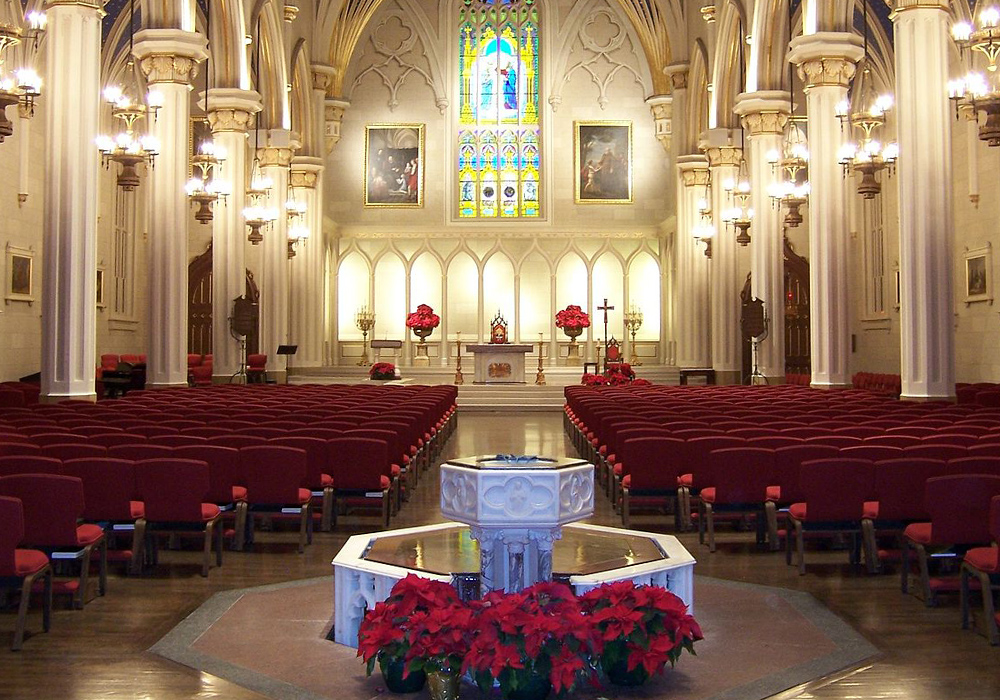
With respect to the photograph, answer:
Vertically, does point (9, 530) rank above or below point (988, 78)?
below

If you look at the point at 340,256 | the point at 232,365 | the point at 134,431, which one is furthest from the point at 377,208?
the point at 134,431

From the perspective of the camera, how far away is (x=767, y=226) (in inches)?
930

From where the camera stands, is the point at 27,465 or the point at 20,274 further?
the point at 20,274

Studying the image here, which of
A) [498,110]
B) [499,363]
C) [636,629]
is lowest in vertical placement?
[636,629]

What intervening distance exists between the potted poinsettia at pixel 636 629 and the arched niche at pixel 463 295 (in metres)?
32.1

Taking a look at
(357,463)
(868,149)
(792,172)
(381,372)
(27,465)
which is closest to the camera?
(27,465)

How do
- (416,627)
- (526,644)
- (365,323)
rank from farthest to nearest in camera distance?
1. (365,323)
2. (416,627)
3. (526,644)

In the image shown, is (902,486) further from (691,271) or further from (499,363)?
(691,271)

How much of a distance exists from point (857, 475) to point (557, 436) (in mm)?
12066

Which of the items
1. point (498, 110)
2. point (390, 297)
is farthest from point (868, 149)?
point (390, 297)

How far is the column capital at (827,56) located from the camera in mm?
→ 19031

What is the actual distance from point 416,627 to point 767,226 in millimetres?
20527

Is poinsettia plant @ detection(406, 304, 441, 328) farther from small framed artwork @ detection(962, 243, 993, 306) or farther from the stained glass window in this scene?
small framed artwork @ detection(962, 243, 993, 306)

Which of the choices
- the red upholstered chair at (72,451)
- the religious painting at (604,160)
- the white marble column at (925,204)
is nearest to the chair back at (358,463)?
the red upholstered chair at (72,451)
